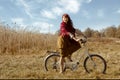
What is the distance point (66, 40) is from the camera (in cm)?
786

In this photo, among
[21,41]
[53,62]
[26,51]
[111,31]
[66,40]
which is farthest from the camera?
[111,31]

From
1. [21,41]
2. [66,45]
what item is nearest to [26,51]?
[21,41]

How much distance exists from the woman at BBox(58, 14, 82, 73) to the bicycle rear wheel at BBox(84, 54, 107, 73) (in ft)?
1.60

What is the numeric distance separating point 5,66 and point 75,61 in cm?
278

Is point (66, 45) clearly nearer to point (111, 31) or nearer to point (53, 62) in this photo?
point (53, 62)

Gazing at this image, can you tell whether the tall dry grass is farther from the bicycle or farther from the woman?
the woman

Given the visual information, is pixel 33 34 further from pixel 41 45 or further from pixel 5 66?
pixel 5 66

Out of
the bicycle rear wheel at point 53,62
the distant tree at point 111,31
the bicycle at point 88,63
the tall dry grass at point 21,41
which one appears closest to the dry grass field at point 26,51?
the tall dry grass at point 21,41

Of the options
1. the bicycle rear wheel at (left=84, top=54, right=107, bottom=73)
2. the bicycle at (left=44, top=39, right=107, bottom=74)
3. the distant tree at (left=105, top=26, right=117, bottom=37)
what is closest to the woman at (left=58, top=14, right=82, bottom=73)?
the bicycle at (left=44, top=39, right=107, bottom=74)

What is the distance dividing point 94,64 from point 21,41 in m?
7.77

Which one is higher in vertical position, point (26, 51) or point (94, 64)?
point (26, 51)

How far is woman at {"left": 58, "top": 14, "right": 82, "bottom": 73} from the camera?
7.81 m

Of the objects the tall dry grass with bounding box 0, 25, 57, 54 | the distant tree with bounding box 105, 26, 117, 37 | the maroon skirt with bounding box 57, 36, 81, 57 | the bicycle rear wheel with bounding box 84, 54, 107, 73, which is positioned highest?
the distant tree with bounding box 105, 26, 117, 37

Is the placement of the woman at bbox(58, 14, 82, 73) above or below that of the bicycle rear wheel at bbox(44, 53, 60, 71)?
above
